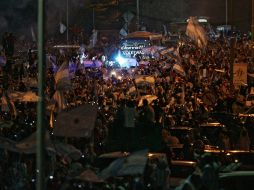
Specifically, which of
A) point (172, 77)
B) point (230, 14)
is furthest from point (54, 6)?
point (172, 77)

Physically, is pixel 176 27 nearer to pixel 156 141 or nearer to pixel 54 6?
pixel 54 6

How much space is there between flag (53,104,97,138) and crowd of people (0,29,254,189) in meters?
0.68

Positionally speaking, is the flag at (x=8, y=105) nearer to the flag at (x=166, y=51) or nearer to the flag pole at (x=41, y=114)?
the flag pole at (x=41, y=114)

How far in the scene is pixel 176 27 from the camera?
40312mm

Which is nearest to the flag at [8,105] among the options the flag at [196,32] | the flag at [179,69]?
the flag at [179,69]

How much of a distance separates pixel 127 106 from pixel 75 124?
5.80 meters

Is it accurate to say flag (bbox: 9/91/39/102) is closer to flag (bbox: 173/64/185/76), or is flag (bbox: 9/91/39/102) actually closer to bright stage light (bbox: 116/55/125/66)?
flag (bbox: 173/64/185/76)

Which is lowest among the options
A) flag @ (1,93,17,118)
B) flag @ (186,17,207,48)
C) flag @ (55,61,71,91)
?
flag @ (1,93,17,118)

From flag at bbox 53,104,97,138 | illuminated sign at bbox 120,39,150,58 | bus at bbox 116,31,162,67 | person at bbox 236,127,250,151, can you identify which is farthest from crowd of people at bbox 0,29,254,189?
illuminated sign at bbox 120,39,150,58

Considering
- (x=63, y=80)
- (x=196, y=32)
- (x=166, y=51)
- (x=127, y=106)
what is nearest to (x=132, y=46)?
(x=166, y=51)

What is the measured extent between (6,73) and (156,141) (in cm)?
988

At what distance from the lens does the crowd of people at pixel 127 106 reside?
1135 centimetres

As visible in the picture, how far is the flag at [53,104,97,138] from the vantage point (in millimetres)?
9672

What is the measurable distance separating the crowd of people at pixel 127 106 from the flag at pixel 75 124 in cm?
68
